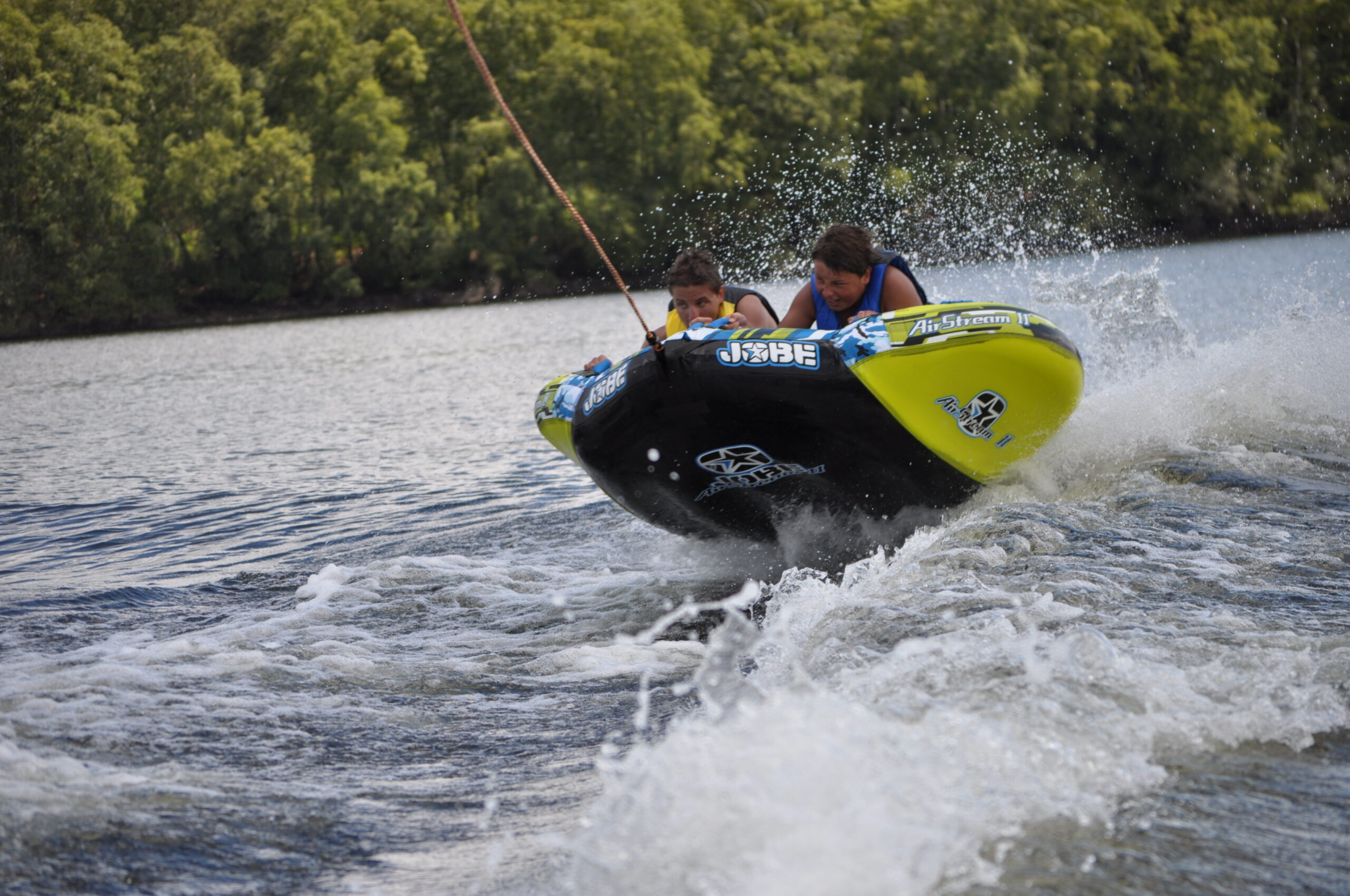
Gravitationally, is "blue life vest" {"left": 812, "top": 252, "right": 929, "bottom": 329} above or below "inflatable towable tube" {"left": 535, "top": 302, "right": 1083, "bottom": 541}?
above

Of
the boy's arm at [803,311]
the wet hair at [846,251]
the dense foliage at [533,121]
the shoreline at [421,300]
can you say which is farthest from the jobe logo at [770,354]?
the shoreline at [421,300]

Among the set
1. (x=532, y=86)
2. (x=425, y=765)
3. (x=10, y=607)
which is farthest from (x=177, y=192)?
(x=425, y=765)

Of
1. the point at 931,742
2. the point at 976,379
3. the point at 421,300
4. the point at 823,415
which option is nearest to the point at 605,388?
the point at 823,415

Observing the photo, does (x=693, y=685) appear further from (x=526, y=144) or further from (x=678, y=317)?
(x=678, y=317)

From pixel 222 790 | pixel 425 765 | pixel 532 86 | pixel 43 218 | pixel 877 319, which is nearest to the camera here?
pixel 222 790

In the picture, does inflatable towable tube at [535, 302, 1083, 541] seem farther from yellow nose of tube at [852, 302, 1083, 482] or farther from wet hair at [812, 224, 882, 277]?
wet hair at [812, 224, 882, 277]

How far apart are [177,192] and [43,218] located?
416 cm

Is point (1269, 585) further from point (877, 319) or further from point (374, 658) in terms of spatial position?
point (374, 658)

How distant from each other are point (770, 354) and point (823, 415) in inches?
13.5

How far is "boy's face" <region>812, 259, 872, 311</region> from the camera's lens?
5.50 metres

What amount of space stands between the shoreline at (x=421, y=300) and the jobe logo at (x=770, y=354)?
36.6 metres

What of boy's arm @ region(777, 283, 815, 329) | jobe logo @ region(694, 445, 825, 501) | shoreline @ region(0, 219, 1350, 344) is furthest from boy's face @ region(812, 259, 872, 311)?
shoreline @ region(0, 219, 1350, 344)

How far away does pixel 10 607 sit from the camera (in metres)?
5.32

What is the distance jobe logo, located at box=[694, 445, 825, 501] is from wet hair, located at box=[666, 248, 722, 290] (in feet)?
2.74
